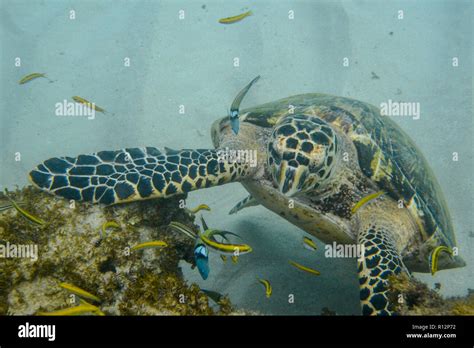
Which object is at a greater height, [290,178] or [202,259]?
[290,178]

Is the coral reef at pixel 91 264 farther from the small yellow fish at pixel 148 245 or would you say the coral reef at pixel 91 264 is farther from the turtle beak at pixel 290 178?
the turtle beak at pixel 290 178

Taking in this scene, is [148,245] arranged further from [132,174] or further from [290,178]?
[290,178]

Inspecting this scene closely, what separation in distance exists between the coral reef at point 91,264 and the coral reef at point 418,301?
53.2 inches

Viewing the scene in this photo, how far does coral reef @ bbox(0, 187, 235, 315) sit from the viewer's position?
8.34 ft

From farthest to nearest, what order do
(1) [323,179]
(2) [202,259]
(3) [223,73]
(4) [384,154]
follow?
(3) [223,73] < (4) [384,154] < (1) [323,179] < (2) [202,259]

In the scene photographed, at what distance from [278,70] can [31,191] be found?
7826mm

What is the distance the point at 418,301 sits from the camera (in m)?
2.41

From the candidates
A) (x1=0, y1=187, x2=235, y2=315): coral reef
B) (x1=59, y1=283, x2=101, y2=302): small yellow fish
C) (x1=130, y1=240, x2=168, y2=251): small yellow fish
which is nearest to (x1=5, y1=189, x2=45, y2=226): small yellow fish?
(x1=0, y1=187, x2=235, y2=315): coral reef

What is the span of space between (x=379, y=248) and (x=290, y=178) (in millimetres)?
1107

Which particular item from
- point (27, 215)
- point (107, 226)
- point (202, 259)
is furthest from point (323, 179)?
point (27, 215)

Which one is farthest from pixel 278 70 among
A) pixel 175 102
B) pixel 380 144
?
pixel 380 144

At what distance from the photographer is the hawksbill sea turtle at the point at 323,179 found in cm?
303

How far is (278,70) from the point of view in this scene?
30.8 feet
